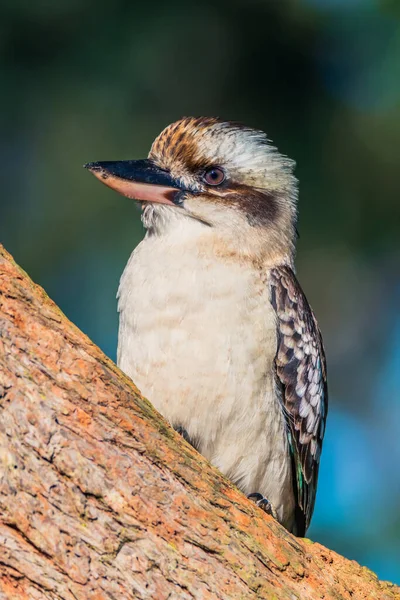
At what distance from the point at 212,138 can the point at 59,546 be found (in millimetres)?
2603

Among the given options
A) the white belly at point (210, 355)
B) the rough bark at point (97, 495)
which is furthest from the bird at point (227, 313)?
the rough bark at point (97, 495)

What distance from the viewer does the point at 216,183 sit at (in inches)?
185

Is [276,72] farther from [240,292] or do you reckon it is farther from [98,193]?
[240,292]

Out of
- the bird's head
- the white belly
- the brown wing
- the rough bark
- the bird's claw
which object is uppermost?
the bird's head

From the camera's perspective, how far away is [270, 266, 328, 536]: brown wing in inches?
175

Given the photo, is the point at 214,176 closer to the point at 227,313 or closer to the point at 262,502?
the point at 227,313

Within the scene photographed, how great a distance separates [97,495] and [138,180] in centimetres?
205

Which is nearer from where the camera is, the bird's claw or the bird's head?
the bird's claw

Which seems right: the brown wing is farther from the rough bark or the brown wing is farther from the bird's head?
the rough bark

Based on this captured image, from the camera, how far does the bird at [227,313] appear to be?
13.7 feet

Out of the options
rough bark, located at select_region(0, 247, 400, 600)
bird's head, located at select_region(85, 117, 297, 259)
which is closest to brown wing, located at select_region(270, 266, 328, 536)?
bird's head, located at select_region(85, 117, 297, 259)

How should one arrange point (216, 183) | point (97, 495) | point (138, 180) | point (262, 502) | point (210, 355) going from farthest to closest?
point (216, 183) → point (138, 180) → point (262, 502) → point (210, 355) → point (97, 495)

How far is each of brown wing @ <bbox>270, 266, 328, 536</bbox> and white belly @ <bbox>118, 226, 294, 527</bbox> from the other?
0.33 ft

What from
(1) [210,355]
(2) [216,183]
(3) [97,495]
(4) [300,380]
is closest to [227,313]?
(1) [210,355]
